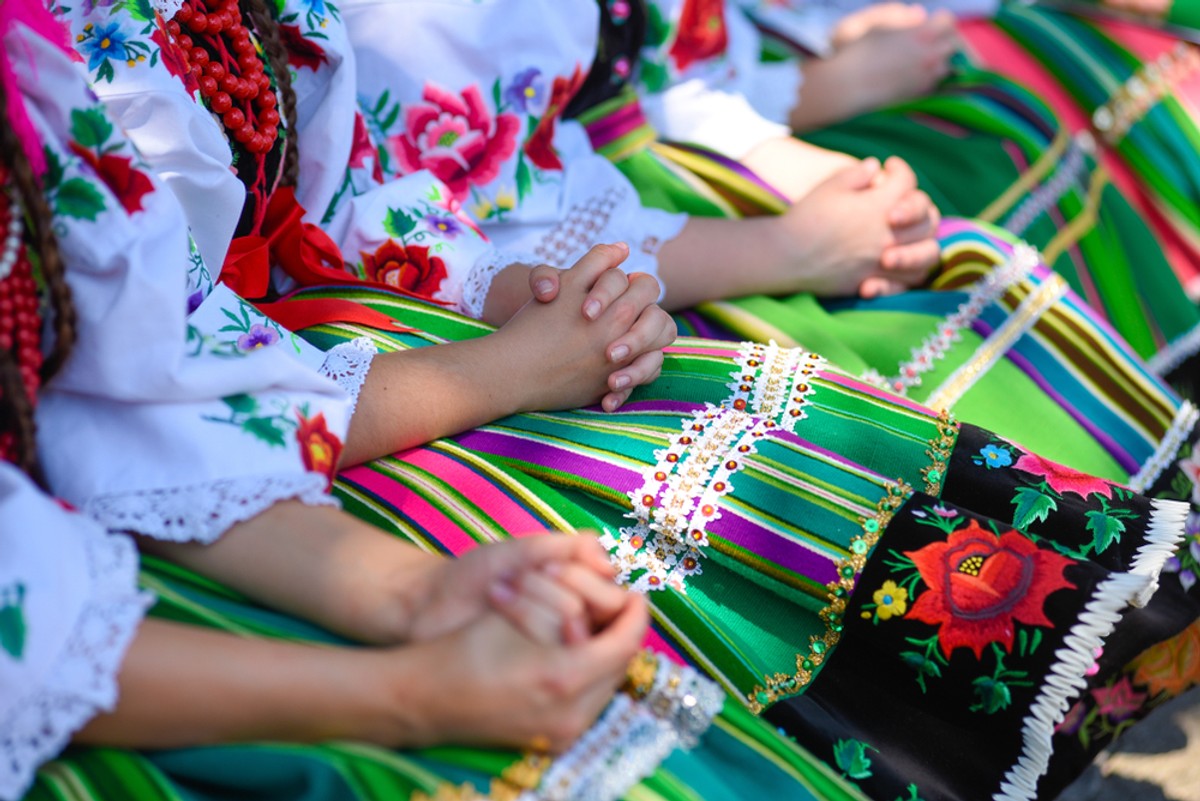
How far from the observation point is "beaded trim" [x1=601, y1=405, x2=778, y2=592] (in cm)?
85

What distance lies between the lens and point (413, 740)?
2.16 feet

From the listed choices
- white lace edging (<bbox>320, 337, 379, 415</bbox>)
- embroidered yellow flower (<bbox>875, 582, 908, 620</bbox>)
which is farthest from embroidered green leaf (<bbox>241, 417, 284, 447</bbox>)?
embroidered yellow flower (<bbox>875, 582, 908, 620</bbox>)

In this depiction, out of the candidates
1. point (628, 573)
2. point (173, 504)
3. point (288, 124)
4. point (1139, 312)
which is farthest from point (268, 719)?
point (1139, 312)

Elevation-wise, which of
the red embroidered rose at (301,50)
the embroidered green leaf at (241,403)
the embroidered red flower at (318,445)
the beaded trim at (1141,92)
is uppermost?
the beaded trim at (1141,92)

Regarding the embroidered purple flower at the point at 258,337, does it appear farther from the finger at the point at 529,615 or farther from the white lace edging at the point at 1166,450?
the white lace edging at the point at 1166,450

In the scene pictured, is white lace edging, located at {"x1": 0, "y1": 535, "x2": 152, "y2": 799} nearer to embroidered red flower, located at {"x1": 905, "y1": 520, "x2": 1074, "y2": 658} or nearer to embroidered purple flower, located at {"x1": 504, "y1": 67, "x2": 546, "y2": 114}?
embroidered red flower, located at {"x1": 905, "y1": 520, "x2": 1074, "y2": 658}

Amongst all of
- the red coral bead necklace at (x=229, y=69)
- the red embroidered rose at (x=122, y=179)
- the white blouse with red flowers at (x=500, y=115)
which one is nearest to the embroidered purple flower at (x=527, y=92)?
the white blouse with red flowers at (x=500, y=115)

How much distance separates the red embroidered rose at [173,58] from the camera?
871mm

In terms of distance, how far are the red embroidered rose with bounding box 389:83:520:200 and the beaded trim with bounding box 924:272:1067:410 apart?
553 millimetres

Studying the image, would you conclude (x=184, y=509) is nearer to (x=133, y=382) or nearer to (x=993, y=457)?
(x=133, y=382)

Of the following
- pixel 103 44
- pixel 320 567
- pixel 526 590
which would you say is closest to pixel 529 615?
pixel 526 590

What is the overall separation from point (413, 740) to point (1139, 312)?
127 cm

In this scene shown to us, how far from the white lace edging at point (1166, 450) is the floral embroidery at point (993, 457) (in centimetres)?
29

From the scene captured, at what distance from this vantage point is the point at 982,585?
0.78 meters
